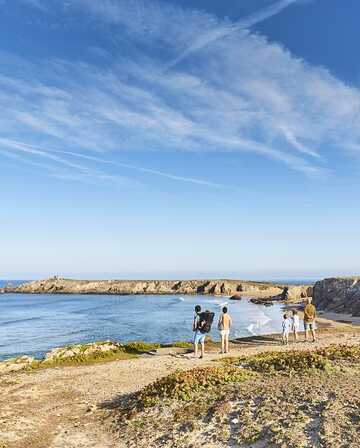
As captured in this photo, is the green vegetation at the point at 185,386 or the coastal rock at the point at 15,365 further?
the coastal rock at the point at 15,365

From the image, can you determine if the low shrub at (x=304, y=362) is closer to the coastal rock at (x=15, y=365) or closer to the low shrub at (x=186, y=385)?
the low shrub at (x=186, y=385)

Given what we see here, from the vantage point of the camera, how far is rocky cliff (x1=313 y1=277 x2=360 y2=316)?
63906 mm

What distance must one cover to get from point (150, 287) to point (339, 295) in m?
106

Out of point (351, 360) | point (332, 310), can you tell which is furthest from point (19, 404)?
point (332, 310)

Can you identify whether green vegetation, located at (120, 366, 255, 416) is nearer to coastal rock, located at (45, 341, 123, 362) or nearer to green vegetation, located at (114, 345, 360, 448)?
green vegetation, located at (114, 345, 360, 448)

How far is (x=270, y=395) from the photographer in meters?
13.1

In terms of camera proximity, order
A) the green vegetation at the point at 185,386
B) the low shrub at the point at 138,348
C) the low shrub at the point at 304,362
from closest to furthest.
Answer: the green vegetation at the point at 185,386
the low shrub at the point at 304,362
the low shrub at the point at 138,348

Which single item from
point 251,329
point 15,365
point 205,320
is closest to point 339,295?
point 251,329

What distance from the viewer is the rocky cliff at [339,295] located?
63.9m

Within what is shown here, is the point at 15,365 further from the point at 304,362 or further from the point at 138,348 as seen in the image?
the point at 304,362

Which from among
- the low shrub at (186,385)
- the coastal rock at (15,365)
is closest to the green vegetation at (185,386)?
the low shrub at (186,385)

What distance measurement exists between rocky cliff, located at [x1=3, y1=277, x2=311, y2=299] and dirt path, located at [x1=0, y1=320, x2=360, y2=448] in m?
124

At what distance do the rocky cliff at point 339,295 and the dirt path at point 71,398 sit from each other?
40.8 m

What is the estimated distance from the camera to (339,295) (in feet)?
234
